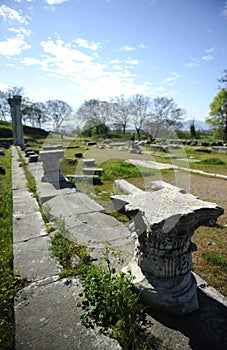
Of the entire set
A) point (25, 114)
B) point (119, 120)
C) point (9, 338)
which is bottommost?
point (9, 338)

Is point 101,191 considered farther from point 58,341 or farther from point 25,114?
point 25,114

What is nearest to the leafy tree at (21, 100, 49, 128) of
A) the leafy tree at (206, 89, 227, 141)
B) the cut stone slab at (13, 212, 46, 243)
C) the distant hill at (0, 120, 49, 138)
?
the distant hill at (0, 120, 49, 138)

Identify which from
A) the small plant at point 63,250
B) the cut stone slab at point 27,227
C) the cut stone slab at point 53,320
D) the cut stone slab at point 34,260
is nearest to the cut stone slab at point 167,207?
the cut stone slab at point 53,320

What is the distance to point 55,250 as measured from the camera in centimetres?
336

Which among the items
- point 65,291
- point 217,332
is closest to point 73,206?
point 65,291

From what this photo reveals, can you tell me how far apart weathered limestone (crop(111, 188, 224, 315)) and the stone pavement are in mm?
167

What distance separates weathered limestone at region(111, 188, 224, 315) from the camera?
2.05 meters

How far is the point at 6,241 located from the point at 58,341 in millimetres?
2223

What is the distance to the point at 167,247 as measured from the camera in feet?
7.23

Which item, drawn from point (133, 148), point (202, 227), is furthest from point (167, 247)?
point (133, 148)

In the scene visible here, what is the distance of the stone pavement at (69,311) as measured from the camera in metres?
1.96

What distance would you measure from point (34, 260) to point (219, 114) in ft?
94.4

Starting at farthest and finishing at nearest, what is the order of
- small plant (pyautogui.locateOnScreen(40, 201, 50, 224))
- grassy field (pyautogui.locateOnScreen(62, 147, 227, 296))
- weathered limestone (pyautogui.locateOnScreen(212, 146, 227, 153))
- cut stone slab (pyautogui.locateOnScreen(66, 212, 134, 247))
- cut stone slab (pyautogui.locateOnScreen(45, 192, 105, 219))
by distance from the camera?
weathered limestone (pyautogui.locateOnScreen(212, 146, 227, 153)), cut stone slab (pyautogui.locateOnScreen(45, 192, 105, 219)), small plant (pyautogui.locateOnScreen(40, 201, 50, 224)), cut stone slab (pyautogui.locateOnScreen(66, 212, 134, 247)), grassy field (pyautogui.locateOnScreen(62, 147, 227, 296))

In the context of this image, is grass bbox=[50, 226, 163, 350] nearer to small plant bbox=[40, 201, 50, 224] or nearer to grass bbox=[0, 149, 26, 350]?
grass bbox=[0, 149, 26, 350]
